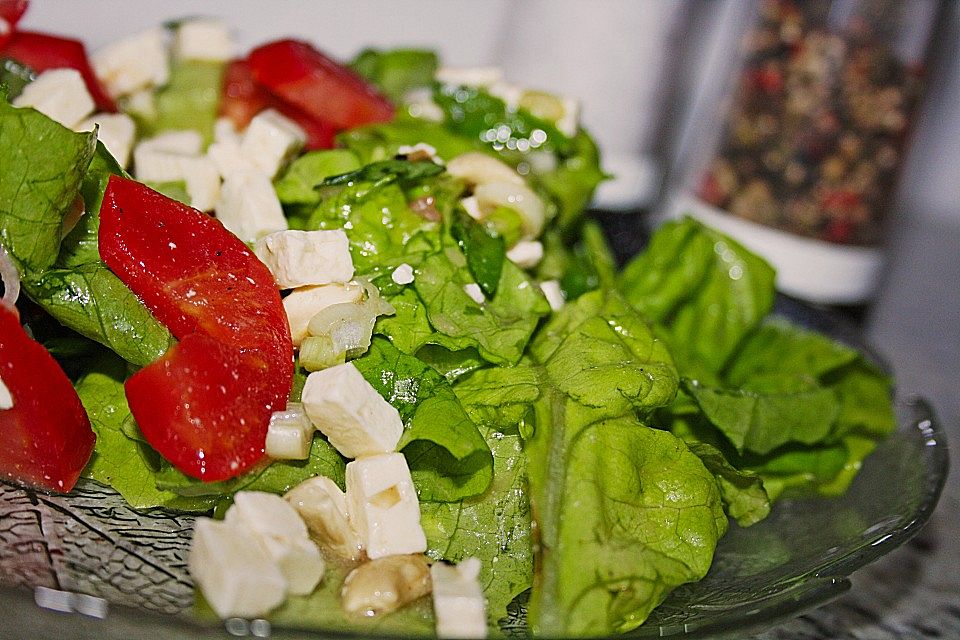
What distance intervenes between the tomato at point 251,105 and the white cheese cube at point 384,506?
0.66m

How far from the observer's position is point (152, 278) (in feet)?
3.49

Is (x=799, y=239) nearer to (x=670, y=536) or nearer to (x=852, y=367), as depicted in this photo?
(x=852, y=367)

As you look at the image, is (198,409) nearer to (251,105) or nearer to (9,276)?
(9,276)

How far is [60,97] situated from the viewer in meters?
1.23

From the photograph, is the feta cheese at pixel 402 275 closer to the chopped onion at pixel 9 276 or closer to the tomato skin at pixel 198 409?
the tomato skin at pixel 198 409

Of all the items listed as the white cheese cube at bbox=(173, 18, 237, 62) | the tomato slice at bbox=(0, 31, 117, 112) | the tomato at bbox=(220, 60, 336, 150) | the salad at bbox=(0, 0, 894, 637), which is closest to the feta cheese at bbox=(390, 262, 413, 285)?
the salad at bbox=(0, 0, 894, 637)

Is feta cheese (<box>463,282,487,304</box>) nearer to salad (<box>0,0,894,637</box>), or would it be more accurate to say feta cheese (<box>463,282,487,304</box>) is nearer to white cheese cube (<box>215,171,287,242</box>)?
salad (<box>0,0,894,637</box>)

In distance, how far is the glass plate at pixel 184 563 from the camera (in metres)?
0.77

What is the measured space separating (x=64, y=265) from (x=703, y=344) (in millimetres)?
1057

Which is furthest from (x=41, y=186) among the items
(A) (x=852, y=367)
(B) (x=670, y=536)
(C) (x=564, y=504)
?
(A) (x=852, y=367)

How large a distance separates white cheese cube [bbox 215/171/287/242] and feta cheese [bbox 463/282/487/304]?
0.26 m

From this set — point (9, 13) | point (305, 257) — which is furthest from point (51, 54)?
point (305, 257)

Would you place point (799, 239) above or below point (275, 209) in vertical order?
below

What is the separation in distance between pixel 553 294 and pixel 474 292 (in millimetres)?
141
